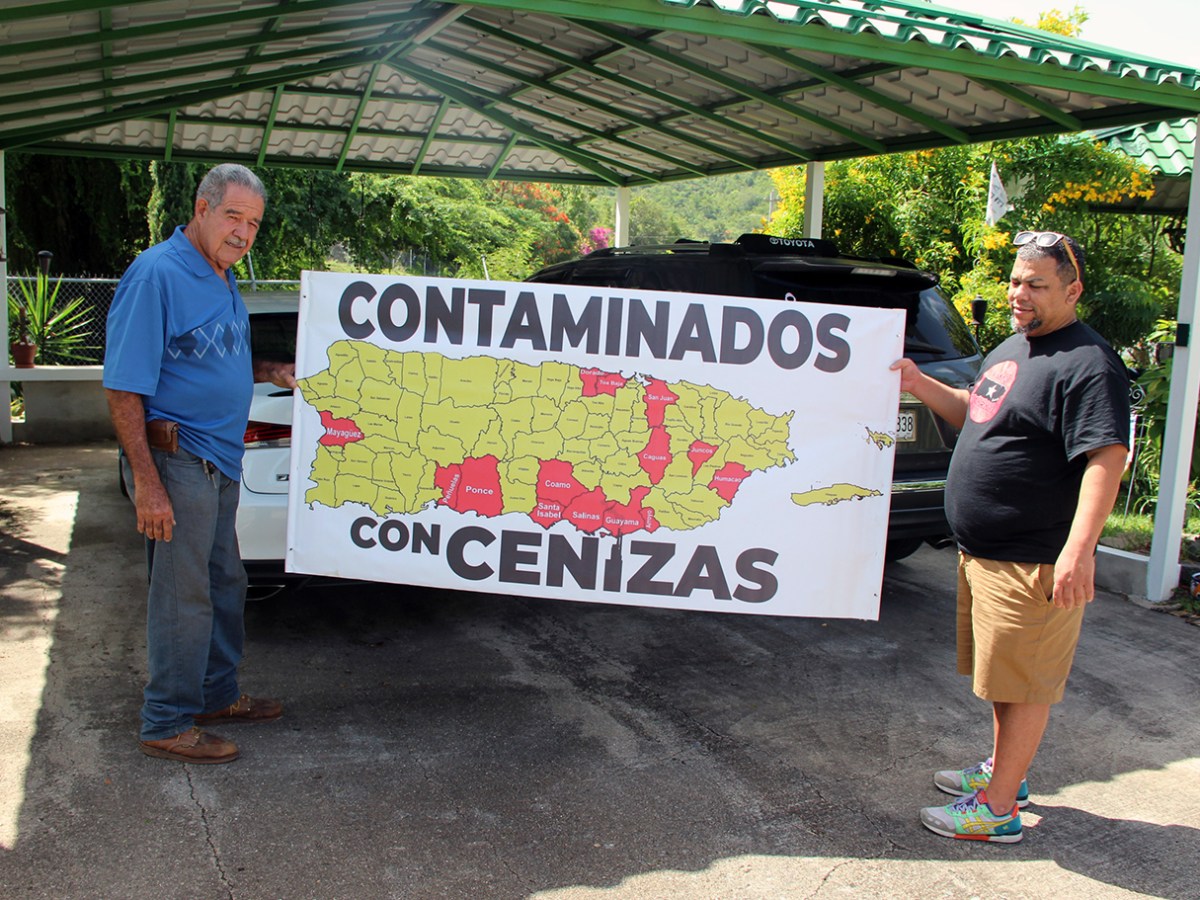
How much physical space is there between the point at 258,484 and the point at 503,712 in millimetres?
1461

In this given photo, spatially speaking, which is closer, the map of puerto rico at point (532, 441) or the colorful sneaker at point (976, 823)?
the colorful sneaker at point (976, 823)

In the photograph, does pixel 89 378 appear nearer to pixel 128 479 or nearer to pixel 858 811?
pixel 128 479

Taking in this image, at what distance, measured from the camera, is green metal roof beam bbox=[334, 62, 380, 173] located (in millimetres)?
8869

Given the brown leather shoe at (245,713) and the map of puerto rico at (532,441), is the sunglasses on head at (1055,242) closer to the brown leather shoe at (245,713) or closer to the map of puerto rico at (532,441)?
the map of puerto rico at (532,441)

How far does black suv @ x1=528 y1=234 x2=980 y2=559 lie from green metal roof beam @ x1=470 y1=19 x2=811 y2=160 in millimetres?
2726

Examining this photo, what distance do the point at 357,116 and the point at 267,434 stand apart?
6.40m

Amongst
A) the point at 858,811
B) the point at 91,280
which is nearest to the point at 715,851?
the point at 858,811

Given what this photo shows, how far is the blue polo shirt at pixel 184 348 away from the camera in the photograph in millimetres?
3449

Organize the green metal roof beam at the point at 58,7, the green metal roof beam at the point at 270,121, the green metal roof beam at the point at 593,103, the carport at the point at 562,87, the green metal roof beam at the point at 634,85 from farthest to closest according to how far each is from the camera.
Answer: the green metal roof beam at the point at 270,121
the green metal roof beam at the point at 593,103
the green metal roof beam at the point at 634,85
the carport at the point at 562,87
the green metal roof beam at the point at 58,7

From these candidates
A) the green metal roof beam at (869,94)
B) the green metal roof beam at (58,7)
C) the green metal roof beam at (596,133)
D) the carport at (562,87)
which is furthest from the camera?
the green metal roof beam at (596,133)

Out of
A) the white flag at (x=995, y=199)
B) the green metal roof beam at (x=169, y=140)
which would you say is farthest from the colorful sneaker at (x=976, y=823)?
the green metal roof beam at (x=169, y=140)

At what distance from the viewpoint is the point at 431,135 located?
10.6 metres

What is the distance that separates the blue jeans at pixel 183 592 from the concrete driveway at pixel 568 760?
0.77 feet

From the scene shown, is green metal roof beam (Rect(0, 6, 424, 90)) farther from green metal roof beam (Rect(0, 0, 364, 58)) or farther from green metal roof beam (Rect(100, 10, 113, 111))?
green metal roof beam (Rect(0, 0, 364, 58))
